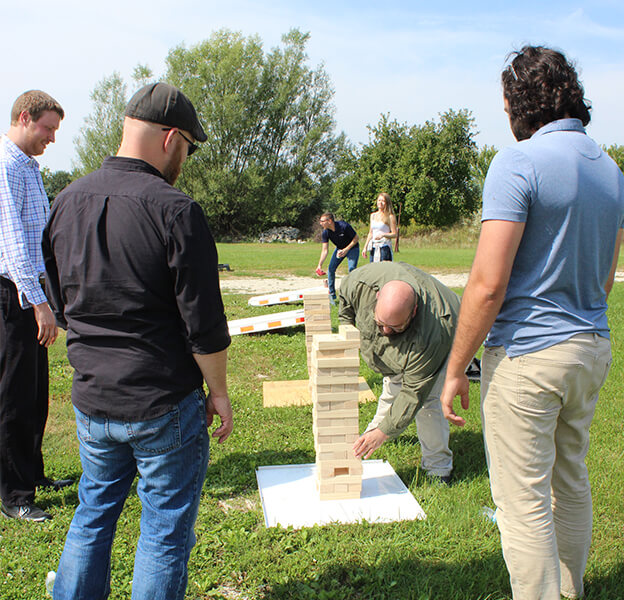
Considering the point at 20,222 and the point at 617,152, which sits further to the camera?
the point at 617,152

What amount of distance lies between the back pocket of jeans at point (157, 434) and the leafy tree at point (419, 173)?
47.2 metres

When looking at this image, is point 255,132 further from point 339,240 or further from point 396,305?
point 396,305

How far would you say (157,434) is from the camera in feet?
6.12

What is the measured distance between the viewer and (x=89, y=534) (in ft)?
6.64

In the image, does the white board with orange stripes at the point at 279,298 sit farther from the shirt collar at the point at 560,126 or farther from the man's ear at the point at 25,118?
the shirt collar at the point at 560,126

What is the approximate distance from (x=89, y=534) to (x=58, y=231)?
3.63ft

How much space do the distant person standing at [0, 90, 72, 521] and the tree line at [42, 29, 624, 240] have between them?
4307 centimetres

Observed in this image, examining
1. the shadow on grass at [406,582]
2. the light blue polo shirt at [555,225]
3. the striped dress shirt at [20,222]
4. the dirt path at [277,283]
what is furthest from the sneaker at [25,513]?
the dirt path at [277,283]

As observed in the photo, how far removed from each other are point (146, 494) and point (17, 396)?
66.2 inches

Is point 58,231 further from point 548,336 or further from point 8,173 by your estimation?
point 548,336

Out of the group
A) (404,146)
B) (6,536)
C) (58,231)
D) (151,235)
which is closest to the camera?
(151,235)

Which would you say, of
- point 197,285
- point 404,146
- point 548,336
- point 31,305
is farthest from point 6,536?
point 404,146

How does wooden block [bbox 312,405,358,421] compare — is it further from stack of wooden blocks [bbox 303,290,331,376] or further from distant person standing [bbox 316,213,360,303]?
distant person standing [bbox 316,213,360,303]

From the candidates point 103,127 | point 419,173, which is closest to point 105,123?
point 103,127
